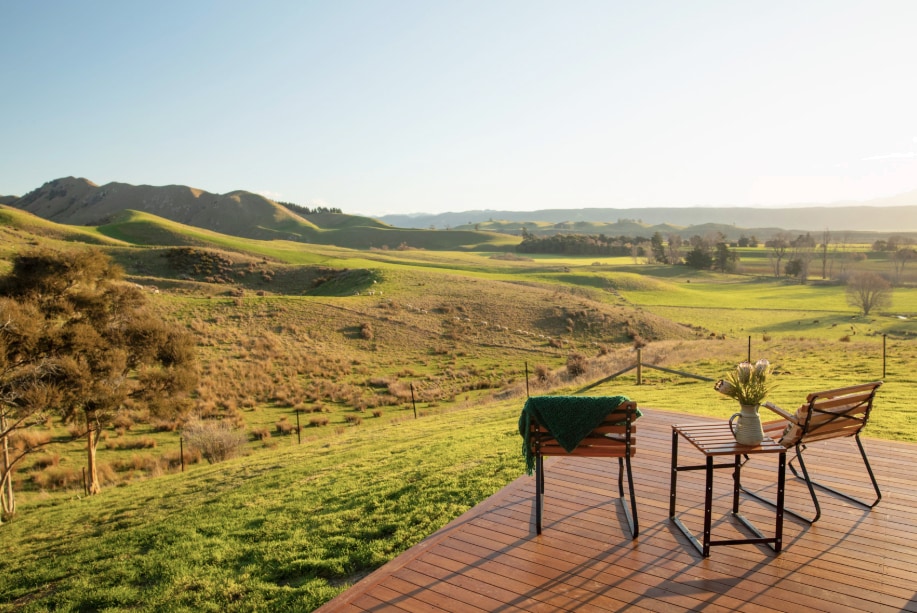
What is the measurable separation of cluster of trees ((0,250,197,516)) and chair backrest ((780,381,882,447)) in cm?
1793

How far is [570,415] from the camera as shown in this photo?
5164 millimetres

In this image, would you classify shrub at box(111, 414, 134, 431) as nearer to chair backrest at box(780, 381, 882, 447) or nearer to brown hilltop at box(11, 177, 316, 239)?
chair backrest at box(780, 381, 882, 447)

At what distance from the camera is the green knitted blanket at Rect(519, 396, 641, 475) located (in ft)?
16.8

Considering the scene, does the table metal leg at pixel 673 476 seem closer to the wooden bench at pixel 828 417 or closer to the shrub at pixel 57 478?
the wooden bench at pixel 828 417

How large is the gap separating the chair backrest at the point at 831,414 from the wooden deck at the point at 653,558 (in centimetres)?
83

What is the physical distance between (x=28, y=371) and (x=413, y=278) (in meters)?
43.8

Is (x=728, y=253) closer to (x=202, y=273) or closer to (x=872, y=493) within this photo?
(x=202, y=273)

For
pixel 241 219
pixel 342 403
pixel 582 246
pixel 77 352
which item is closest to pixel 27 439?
pixel 77 352

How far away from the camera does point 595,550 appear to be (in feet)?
15.8

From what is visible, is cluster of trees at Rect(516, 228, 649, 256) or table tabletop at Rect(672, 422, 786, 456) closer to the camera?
table tabletop at Rect(672, 422, 786, 456)

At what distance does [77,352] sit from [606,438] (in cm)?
1830

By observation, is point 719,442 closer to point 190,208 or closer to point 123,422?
point 123,422

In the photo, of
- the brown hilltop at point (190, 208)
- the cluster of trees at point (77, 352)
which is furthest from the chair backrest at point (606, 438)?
the brown hilltop at point (190, 208)

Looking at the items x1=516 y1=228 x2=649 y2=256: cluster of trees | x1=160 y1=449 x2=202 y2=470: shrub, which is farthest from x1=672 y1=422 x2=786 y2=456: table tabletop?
x1=516 y1=228 x2=649 y2=256: cluster of trees
